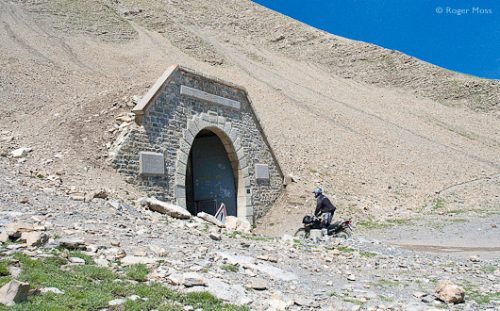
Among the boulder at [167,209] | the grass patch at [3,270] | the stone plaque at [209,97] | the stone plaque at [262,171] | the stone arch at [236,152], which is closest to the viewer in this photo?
the grass patch at [3,270]

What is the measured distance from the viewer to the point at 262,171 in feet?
53.8

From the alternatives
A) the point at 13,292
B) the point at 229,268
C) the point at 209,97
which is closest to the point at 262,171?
the point at 209,97

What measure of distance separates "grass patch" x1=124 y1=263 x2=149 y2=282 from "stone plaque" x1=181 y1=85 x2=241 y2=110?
8523 mm

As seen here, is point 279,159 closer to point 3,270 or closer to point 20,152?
point 20,152

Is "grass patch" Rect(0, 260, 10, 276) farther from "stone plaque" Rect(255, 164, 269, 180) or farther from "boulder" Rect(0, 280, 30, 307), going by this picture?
"stone plaque" Rect(255, 164, 269, 180)

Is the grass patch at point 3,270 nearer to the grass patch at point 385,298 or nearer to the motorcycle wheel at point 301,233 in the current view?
the grass patch at point 385,298

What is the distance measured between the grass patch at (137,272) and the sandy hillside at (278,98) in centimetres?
504

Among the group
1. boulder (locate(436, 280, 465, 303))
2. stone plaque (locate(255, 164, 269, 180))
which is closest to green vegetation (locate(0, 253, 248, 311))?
boulder (locate(436, 280, 465, 303))

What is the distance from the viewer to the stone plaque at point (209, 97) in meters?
14.0

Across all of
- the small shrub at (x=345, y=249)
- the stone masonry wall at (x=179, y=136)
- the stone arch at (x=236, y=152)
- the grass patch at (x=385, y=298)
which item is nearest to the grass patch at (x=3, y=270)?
the grass patch at (x=385, y=298)

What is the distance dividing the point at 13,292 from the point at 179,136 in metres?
9.31

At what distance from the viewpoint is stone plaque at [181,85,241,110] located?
1400 centimetres

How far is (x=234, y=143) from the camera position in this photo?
607 inches

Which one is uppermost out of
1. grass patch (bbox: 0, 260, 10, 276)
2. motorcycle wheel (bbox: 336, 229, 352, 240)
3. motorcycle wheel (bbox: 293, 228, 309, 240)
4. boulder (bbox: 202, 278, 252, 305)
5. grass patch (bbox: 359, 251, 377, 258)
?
grass patch (bbox: 0, 260, 10, 276)
